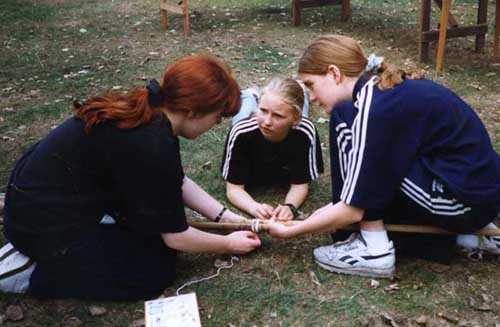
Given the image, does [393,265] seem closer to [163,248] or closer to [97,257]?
[163,248]

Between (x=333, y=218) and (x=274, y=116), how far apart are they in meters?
0.75

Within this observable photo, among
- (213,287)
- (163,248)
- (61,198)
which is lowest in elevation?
(213,287)

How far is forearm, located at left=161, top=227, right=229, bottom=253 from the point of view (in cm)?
232

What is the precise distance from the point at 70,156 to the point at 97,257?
0.47 m

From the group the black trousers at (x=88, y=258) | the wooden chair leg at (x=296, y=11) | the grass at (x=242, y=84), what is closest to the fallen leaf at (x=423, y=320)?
the grass at (x=242, y=84)

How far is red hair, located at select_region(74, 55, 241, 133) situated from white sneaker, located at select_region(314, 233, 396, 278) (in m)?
0.92

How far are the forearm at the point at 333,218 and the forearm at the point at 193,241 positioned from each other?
1.27 ft

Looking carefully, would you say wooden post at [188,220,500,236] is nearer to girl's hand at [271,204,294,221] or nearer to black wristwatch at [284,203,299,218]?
girl's hand at [271,204,294,221]

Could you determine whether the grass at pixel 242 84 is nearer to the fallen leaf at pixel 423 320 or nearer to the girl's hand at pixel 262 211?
the fallen leaf at pixel 423 320

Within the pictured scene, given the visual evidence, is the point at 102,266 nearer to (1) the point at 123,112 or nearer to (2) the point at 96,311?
(2) the point at 96,311

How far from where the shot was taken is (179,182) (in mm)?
2211

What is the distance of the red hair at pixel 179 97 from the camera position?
2.08 meters

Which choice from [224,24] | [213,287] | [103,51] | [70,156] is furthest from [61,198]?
[224,24]

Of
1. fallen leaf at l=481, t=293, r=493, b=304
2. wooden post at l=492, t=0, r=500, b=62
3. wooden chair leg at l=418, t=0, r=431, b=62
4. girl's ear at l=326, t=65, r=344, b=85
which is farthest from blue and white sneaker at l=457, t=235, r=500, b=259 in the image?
wooden post at l=492, t=0, r=500, b=62
